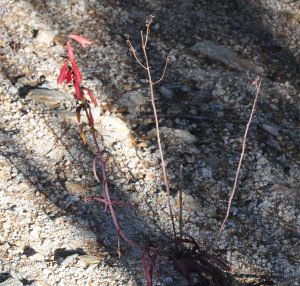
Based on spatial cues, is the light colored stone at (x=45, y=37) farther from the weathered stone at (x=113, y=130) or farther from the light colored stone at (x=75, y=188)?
the light colored stone at (x=75, y=188)

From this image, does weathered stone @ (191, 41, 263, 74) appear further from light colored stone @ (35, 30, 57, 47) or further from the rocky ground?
light colored stone @ (35, 30, 57, 47)

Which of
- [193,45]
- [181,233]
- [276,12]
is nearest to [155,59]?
[193,45]

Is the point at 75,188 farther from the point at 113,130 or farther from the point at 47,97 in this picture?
the point at 47,97

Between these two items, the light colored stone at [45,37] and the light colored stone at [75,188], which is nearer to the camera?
the light colored stone at [75,188]

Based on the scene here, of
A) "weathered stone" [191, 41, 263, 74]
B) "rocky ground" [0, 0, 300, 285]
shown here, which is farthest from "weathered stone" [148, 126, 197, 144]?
"weathered stone" [191, 41, 263, 74]

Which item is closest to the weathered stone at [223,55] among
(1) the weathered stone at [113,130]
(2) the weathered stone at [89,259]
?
(1) the weathered stone at [113,130]

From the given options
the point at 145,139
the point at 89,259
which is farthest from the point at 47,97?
the point at 89,259

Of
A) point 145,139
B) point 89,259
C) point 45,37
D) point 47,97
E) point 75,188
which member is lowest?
point 89,259

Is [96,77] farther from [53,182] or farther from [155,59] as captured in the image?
[53,182]

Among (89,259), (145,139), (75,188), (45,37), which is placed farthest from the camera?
(45,37)
